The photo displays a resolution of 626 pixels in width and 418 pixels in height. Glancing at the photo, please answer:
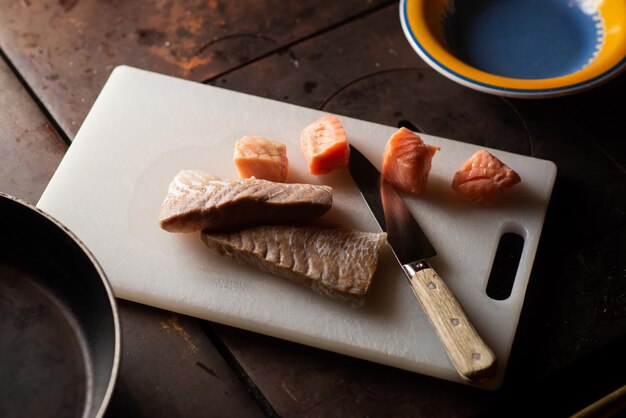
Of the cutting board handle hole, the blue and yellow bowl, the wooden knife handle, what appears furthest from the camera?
the blue and yellow bowl

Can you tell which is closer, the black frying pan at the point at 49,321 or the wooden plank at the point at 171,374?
the black frying pan at the point at 49,321

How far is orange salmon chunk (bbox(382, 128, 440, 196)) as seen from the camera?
1.96 metres

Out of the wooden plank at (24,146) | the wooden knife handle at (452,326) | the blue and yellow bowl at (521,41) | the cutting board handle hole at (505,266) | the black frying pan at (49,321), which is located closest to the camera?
the black frying pan at (49,321)

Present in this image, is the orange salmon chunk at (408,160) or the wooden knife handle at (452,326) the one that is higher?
the orange salmon chunk at (408,160)

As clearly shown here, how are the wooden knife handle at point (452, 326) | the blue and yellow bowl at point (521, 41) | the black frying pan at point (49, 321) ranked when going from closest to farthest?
the black frying pan at point (49, 321)
the wooden knife handle at point (452, 326)
the blue and yellow bowl at point (521, 41)

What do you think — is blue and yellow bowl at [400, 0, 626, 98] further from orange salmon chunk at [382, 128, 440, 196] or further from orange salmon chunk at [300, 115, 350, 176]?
orange salmon chunk at [300, 115, 350, 176]

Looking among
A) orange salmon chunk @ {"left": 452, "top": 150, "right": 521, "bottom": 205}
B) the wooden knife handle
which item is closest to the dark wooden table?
the wooden knife handle

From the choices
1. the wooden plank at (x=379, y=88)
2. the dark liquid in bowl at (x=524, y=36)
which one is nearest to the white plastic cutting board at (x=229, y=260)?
the wooden plank at (x=379, y=88)

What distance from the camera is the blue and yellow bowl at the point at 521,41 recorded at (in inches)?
85.0


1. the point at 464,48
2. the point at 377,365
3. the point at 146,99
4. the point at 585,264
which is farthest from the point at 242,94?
the point at 585,264

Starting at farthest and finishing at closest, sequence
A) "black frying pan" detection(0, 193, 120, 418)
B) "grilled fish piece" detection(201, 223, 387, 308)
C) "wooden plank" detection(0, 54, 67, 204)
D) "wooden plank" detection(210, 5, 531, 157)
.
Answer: "wooden plank" detection(210, 5, 531, 157) → "wooden plank" detection(0, 54, 67, 204) → "grilled fish piece" detection(201, 223, 387, 308) → "black frying pan" detection(0, 193, 120, 418)

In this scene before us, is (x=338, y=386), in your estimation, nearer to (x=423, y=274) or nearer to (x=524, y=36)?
(x=423, y=274)

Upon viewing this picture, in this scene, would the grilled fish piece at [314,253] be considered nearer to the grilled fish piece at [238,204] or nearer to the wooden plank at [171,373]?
the grilled fish piece at [238,204]

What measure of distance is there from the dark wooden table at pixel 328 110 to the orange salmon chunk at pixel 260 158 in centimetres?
40
